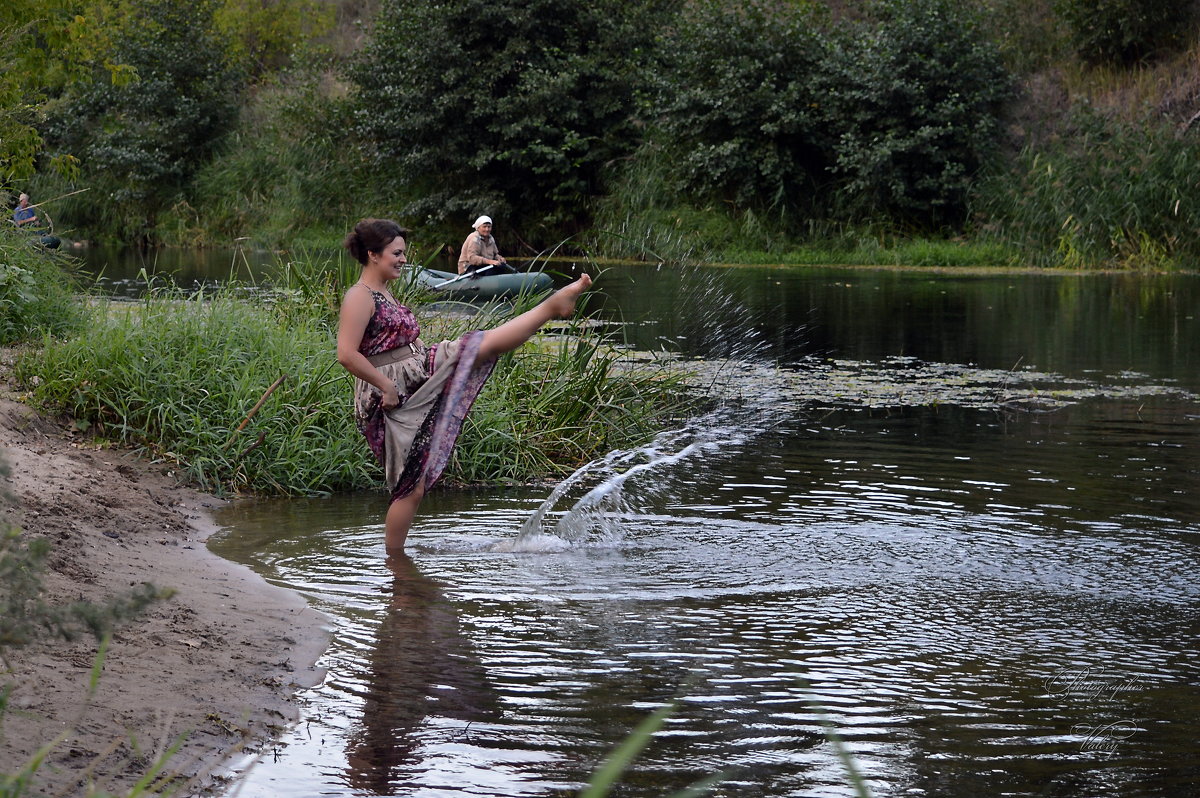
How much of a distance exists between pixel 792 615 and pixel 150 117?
34.3 meters

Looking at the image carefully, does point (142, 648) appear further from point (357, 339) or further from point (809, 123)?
point (809, 123)

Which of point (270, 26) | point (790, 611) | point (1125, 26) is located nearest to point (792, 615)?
point (790, 611)

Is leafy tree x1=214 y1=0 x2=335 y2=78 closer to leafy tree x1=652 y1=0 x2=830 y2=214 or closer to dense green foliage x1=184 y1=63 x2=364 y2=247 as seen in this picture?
dense green foliage x1=184 y1=63 x2=364 y2=247

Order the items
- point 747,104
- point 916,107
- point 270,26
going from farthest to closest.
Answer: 1. point 270,26
2. point 747,104
3. point 916,107

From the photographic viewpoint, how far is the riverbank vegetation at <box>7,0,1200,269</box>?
2659 centimetres

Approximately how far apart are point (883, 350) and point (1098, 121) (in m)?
14.1

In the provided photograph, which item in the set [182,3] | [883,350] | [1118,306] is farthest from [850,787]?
[182,3]

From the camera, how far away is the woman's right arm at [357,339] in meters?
6.20

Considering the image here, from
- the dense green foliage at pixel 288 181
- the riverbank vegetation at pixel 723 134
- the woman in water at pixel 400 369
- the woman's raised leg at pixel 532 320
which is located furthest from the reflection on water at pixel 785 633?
the dense green foliage at pixel 288 181

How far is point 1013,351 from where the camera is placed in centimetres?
1456

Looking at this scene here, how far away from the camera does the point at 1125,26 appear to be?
28.7 metres

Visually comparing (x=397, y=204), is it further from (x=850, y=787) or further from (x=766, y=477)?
(x=850, y=787)

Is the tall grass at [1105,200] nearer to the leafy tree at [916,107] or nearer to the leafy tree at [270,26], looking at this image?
the leafy tree at [916,107]

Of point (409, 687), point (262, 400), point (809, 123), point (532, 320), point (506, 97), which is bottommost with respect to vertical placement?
point (409, 687)
